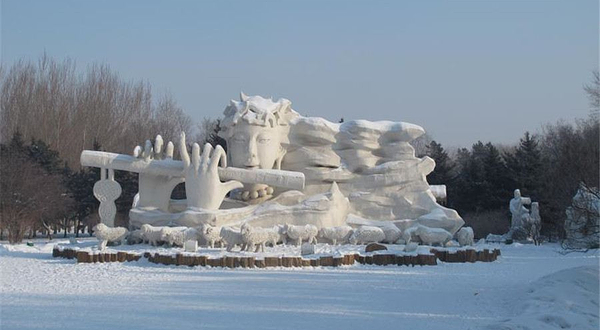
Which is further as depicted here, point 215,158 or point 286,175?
point 286,175

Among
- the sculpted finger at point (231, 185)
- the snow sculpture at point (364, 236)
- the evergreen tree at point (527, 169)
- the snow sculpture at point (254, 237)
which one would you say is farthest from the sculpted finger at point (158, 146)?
the evergreen tree at point (527, 169)

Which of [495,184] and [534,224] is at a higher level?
[495,184]

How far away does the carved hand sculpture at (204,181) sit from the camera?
21.9m

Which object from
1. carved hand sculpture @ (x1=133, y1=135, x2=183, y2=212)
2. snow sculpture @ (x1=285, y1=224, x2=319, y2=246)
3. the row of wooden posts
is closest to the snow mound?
the row of wooden posts

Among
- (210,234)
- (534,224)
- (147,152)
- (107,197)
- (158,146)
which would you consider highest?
(158,146)

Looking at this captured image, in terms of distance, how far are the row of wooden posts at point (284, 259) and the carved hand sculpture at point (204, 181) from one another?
3734mm

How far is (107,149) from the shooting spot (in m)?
47.5

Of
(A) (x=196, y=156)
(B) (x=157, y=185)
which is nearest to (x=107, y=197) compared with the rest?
(B) (x=157, y=185)

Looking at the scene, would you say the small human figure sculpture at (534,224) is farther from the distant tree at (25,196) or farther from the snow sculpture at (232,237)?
the distant tree at (25,196)

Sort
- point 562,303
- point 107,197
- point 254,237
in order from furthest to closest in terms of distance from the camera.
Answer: point 107,197
point 254,237
point 562,303

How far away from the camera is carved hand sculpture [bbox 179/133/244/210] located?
2186 cm

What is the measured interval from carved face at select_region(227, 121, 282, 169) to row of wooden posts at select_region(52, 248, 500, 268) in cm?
550

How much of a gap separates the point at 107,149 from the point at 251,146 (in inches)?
1063

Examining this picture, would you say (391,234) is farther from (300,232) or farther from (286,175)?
(286,175)
